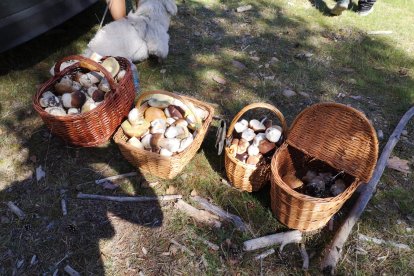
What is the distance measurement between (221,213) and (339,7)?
4.31 m

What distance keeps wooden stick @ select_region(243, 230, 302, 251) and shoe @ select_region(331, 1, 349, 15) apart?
4.23 m

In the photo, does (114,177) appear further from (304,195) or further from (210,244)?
(304,195)

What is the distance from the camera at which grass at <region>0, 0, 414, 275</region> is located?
8.76 ft

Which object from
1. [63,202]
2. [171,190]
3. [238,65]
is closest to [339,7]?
[238,65]

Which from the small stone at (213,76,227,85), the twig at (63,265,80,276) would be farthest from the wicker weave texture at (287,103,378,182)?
the twig at (63,265,80,276)

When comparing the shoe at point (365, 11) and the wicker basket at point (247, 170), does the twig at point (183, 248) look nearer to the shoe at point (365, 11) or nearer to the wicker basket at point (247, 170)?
the wicker basket at point (247, 170)

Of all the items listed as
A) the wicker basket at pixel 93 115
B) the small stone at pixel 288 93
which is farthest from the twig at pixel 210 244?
the small stone at pixel 288 93

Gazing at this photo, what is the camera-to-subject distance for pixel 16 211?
2.93 m

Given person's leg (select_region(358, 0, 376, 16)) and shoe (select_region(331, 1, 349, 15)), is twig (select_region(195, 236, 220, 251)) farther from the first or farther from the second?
person's leg (select_region(358, 0, 376, 16))

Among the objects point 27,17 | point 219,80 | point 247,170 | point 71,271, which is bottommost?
point 71,271

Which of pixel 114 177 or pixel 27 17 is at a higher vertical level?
pixel 27 17

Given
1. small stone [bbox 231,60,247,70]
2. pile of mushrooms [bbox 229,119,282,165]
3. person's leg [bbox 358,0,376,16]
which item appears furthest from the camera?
person's leg [bbox 358,0,376,16]

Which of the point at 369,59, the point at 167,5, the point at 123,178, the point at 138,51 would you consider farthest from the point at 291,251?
the point at 167,5

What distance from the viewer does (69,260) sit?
2.64 metres
